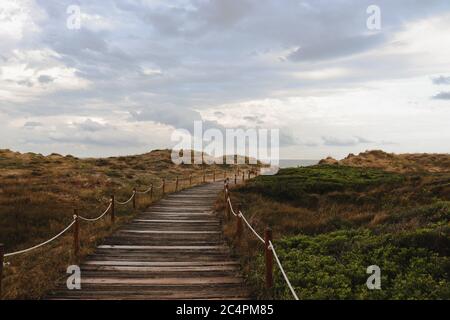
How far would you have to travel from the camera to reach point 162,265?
9750 mm

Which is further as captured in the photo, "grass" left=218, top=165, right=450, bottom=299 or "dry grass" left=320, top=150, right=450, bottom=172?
"dry grass" left=320, top=150, right=450, bottom=172

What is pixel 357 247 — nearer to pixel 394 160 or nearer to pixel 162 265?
pixel 162 265

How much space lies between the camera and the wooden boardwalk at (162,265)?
25.6 feet

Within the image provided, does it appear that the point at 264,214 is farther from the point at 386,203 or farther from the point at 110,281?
the point at 110,281

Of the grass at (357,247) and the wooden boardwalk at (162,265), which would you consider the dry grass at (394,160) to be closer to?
the grass at (357,247)

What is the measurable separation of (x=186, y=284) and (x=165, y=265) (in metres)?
1.59

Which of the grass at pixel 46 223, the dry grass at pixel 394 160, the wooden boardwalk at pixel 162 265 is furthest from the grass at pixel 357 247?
the dry grass at pixel 394 160

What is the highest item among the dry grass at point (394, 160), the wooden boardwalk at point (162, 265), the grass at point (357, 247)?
the dry grass at point (394, 160)

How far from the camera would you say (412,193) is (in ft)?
65.9

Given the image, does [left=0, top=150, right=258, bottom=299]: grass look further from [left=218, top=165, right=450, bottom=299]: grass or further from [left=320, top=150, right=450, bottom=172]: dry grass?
[left=320, top=150, right=450, bottom=172]: dry grass

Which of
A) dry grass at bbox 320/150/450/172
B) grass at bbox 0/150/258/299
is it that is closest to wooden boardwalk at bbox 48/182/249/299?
grass at bbox 0/150/258/299

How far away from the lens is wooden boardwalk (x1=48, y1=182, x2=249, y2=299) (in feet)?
25.6
